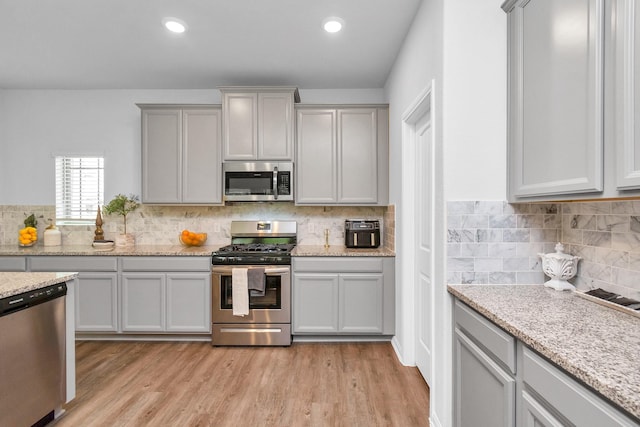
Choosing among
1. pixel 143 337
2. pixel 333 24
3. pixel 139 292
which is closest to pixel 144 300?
pixel 139 292

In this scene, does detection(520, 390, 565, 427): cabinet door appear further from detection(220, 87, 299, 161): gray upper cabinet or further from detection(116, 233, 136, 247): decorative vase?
detection(116, 233, 136, 247): decorative vase

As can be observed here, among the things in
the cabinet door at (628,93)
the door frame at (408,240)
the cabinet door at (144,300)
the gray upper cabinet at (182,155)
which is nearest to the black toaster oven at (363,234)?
the door frame at (408,240)

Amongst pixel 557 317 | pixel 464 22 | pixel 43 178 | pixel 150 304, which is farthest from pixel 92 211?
pixel 557 317

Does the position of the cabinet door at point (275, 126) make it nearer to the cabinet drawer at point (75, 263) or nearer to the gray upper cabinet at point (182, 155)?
the gray upper cabinet at point (182, 155)

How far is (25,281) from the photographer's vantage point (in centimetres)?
202

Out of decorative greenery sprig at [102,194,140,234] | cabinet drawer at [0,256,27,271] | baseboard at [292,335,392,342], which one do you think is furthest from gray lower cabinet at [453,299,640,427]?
cabinet drawer at [0,256,27,271]

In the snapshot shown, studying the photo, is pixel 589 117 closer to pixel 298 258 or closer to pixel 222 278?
pixel 298 258

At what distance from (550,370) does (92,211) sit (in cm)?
453

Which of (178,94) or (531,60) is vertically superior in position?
(178,94)

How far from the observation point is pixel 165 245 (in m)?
4.00

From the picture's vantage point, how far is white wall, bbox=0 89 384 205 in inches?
159

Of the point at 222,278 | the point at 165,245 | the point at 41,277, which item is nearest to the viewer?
the point at 41,277

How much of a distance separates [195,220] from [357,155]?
2.00m

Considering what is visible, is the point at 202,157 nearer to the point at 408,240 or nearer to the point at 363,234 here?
the point at 363,234
